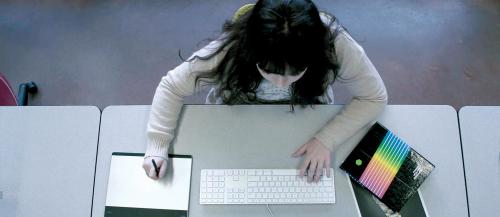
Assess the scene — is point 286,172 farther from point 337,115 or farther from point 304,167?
point 337,115

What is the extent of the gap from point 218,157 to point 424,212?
1.70 ft

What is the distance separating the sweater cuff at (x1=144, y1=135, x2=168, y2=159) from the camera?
3.22ft

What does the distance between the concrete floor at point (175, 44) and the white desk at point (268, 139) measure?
64cm

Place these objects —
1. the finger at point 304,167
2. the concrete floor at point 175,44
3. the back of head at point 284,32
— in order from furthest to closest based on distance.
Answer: the concrete floor at point 175,44
the finger at point 304,167
the back of head at point 284,32

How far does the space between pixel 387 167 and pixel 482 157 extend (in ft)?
0.79

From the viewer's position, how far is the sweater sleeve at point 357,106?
3.18 ft

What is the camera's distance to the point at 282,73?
803 mm

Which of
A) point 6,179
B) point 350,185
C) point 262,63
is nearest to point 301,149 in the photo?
point 350,185

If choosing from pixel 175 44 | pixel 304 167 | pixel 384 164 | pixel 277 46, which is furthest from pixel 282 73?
pixel 175 44

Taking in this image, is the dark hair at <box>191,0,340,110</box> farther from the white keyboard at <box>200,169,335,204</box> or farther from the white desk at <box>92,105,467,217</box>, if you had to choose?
the white keyboard at <box>200,169,335,204</box>

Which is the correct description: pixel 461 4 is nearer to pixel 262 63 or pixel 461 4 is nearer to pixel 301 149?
pixel 301 149

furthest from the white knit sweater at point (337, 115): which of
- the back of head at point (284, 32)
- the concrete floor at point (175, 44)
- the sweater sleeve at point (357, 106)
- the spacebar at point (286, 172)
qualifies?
the concrete floor at point (175, 44)

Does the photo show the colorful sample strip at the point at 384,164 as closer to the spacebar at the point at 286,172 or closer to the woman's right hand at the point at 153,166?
the spacebar at the point at 286,172

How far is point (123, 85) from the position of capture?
174 centimetres
